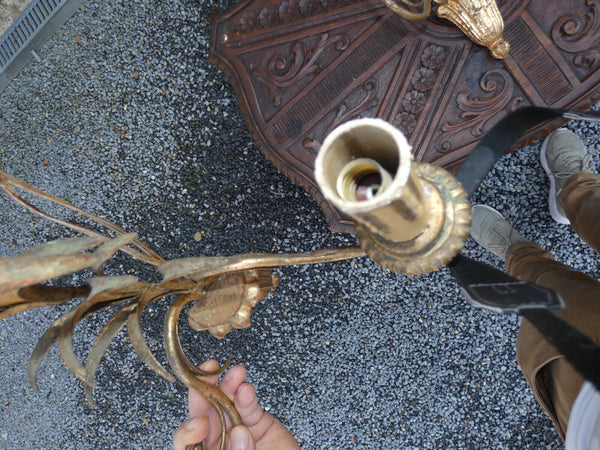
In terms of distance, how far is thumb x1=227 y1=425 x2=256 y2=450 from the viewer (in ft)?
2.15

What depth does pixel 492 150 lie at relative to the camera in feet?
1.89

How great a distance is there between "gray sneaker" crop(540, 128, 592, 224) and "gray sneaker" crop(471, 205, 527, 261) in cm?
14

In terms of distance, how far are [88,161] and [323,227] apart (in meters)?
0.77

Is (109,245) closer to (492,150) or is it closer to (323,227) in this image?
(492,150)

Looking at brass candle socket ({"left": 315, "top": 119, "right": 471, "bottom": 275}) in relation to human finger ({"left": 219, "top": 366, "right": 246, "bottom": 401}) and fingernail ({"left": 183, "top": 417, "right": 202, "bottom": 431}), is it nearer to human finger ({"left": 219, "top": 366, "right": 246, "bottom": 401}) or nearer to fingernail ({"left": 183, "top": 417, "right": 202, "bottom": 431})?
fingernail ({"left": 183, "top": 417, "right": 202, "bottom": 431})

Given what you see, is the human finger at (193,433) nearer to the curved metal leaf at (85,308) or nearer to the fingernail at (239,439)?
the fingernail at (239,439)

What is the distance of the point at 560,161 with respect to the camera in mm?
1095

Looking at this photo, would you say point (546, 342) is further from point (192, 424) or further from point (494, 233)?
point (192, 424)

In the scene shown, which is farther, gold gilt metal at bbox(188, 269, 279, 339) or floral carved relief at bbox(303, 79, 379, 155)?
floral carved relief at bbox(303, 79, 379, 155)

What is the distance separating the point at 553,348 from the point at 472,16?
68 centimetres

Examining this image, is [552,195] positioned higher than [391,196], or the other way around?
[391,196]

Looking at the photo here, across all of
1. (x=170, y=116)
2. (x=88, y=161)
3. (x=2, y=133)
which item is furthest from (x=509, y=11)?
(x=2, y=133)

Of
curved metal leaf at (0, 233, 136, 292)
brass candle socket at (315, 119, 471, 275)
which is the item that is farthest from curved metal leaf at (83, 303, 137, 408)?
brass candle socket at (315, 119, 471, 275)

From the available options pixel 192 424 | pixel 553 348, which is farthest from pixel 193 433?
pixel 553 348
